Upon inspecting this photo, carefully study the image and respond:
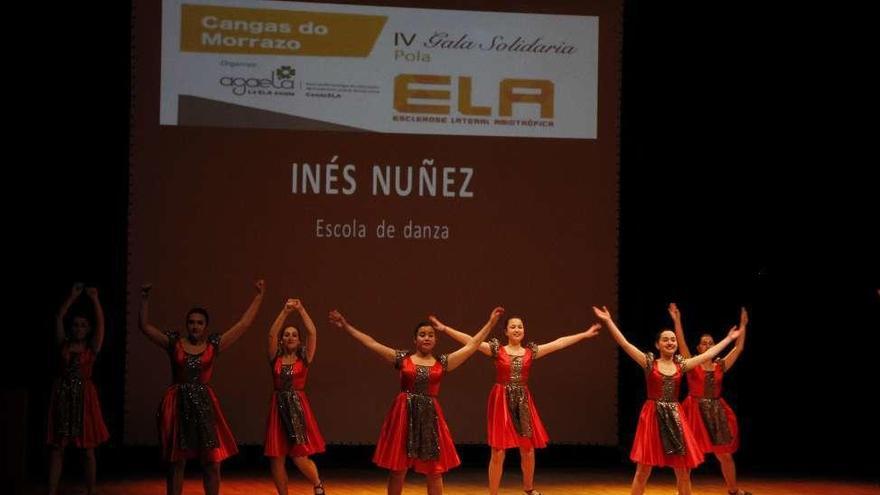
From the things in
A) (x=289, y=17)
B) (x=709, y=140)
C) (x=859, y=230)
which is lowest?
(x=859, y=230)

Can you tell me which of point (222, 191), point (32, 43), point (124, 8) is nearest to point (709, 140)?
point (222, 191)

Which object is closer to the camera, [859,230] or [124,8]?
[124,8]

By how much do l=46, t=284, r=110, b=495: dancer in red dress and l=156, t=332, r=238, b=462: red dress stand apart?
0.80m

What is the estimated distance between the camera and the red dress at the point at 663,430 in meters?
6.85

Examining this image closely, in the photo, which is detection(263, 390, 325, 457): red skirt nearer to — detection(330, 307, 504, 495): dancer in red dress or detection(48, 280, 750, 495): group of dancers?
detection(48, 280, 750, 495): group of dancers

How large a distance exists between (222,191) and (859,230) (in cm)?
482

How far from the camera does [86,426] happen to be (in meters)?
6.95

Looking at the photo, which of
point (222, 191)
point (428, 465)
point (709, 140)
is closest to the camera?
point (428, 465)

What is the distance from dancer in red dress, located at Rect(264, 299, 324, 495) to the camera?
22.3ft

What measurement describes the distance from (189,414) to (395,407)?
111 centimetres

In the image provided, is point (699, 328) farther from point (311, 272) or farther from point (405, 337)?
point (311, 272)

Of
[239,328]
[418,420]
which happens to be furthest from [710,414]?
[239,328]

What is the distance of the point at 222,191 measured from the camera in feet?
25.9

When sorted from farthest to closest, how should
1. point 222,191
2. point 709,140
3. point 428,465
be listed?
point 709,140 → point 222,191 → point 428,465
